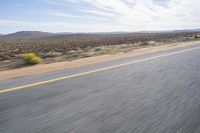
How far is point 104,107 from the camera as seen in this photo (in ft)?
10.5

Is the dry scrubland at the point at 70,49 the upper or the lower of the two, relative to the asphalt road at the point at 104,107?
lower

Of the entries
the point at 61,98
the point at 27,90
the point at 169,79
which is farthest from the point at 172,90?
the point at 27,90

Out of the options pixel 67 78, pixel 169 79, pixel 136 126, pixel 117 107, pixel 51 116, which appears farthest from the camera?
pixel 67 78

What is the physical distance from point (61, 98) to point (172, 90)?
90.3 inches

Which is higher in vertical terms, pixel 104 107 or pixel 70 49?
pixel 104 107

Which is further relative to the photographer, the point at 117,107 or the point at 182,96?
the point at 182,96

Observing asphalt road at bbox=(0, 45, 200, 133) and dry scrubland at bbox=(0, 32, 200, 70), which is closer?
asphalt road at bbox=(0, 45, 200, 133)

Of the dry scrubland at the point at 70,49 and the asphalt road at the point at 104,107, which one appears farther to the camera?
the dry scrubland at the point at 70,49

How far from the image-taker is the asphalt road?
254 cm

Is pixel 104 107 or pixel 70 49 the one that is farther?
pixel 70 49

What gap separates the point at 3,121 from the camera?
2.70m

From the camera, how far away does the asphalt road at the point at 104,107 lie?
2.54 metres

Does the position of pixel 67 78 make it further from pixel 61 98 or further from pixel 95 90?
pixel 61 98

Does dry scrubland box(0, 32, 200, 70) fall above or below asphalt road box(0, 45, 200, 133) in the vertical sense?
below
